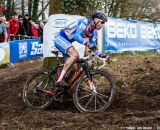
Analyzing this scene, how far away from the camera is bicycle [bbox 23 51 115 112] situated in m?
8.63

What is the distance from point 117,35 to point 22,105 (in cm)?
774

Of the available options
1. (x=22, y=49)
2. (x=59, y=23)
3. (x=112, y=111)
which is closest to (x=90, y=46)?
(x=112, y=111)

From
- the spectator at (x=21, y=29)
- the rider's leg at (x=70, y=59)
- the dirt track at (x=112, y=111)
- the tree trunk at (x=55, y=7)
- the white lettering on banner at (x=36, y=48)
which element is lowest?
the dirt track at (x=112, y=111)

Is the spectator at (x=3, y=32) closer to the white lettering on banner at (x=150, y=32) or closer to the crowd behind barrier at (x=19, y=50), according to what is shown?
the crowd behind barrier at (x=19, y=50)

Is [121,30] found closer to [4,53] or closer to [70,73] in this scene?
[4,53]

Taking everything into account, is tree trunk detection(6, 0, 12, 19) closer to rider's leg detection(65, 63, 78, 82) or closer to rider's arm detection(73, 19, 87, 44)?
rider's leg detection(65, 63, 78, 82)

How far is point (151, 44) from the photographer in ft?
66.7

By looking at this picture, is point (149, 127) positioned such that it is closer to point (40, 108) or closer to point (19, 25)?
point (40, 108)

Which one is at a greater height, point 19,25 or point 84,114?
point 19,25

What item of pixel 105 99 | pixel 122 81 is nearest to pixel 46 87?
pixel 105 99

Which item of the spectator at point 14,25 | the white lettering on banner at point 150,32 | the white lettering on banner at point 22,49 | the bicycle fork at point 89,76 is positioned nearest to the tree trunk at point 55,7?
A: the bicycle fork at point 89,76

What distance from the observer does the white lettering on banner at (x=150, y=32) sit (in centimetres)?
1959

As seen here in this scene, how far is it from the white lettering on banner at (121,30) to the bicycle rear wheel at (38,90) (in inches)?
263

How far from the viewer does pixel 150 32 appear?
811 inches
